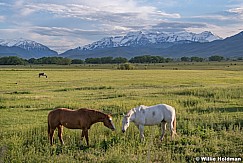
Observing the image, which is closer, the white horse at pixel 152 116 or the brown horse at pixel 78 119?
the brown horse at pixel 78 119

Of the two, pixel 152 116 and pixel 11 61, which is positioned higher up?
pixel 11 61

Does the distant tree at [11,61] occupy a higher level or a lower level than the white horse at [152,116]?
higher

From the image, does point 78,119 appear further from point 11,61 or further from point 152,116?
point 11,61

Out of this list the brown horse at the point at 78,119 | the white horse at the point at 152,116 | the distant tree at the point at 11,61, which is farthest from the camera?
the distant tree at the point at 11,61

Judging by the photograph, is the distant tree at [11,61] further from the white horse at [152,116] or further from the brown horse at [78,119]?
the white horse at [152,116]

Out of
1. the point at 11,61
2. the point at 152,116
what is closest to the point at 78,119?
the point at 152,116

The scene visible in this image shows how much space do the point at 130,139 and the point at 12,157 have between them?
4.57 meters

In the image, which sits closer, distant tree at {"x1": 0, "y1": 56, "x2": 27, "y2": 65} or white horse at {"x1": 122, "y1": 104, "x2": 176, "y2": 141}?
white horse at {"x1": 122, "y1": 104, "x2": 176, "y2": 141}

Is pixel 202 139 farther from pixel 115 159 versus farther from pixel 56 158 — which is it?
pixel 56 158

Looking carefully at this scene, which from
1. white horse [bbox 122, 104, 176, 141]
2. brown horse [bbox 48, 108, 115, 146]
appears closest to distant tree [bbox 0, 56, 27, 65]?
brown horse [bbox 48, 108, 115, 146]

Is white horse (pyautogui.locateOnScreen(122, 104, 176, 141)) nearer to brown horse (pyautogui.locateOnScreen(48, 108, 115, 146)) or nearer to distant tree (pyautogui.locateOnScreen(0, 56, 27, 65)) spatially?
brown horse (pyautogui.locateOnScreen(48, 108, 115, 146))

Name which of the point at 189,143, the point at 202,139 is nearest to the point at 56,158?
the point at 189,143

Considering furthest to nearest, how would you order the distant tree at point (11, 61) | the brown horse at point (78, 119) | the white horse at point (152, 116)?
the distant tree at point (11, 61) < the white horse at point (152, 116) < the brown horse at point (78, 119)

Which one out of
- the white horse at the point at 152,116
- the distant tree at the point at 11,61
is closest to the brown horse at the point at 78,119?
the white horse at the point at 152,116
